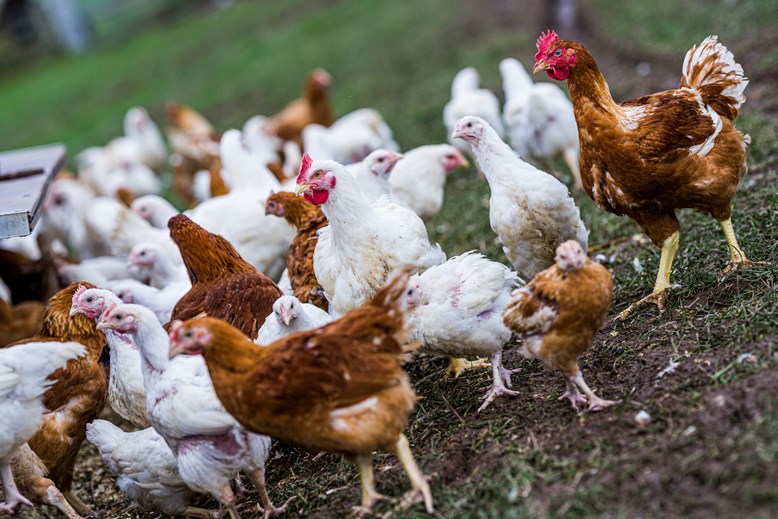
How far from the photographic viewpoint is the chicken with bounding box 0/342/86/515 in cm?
388

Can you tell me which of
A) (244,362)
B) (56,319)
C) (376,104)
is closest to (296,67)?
(376,104)

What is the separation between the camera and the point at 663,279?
4.52 m

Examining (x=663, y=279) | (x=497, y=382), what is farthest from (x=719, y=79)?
(x=497, y=382)

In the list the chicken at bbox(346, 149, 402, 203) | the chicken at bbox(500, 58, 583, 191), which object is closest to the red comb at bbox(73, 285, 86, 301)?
the chicken at bbox(346, 149, 402, 203)

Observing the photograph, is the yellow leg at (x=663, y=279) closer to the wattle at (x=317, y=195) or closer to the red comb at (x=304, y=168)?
the wattle at (x=317, y=195)

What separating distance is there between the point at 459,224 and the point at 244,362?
3.92 meters

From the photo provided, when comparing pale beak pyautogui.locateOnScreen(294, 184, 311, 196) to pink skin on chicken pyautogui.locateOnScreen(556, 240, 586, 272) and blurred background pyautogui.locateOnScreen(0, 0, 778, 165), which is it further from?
blurred background pyautogui.locateOnScreen(0, 0, 778, 165)

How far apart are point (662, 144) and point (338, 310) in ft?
6.48

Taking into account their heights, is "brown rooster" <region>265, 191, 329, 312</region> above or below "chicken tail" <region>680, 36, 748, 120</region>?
below

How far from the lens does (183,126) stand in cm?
1185

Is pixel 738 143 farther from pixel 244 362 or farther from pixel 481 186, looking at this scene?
pixel 481 186

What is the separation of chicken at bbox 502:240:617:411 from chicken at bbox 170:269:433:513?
0.60 metres

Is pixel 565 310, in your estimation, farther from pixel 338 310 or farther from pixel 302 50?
pixel 302 50

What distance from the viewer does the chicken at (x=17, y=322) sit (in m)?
6.11
